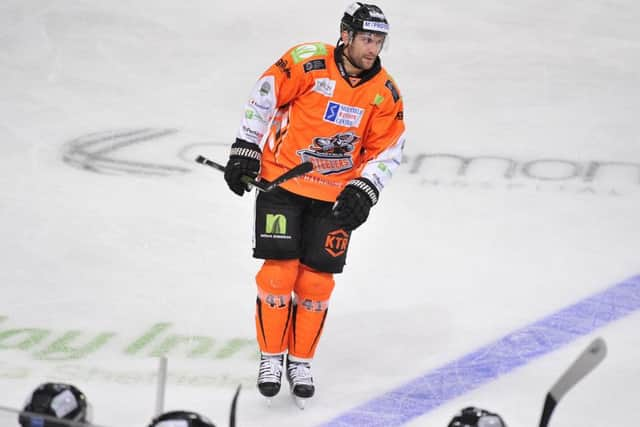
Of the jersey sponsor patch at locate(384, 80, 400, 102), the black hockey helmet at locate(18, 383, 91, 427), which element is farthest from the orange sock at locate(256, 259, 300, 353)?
the black hockey helmet at locate(18, 383, 91, 427)

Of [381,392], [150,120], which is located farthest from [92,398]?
[150,120]

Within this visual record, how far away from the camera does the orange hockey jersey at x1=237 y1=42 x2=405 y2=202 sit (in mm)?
4219

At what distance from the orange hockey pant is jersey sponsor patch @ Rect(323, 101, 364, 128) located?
57cm

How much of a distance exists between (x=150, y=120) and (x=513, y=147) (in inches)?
93.0

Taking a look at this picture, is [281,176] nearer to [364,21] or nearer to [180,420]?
[364,21]

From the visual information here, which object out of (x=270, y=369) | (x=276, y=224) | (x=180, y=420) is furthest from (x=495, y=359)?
(x=180, y=420)

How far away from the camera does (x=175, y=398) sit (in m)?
4.32

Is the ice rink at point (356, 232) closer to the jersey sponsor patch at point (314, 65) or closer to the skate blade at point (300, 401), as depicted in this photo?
the skate blade at point (300, 401)

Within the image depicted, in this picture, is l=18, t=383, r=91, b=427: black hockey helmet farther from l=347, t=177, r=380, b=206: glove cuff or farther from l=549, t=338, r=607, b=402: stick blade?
l=347, t=177, r=380, b=206: glove cuff

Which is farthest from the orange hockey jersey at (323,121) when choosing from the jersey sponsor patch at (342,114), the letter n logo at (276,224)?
the letter n logo at (276,224)

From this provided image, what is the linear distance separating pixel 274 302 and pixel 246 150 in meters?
0.60

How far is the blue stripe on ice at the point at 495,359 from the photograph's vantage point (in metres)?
4.32

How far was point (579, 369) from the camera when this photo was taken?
7.80 ft

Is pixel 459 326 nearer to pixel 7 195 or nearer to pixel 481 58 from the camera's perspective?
pixel 7 195
